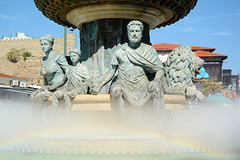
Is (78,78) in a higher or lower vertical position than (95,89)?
higher

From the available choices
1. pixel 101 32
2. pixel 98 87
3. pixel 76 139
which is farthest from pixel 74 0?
pixel 76 139

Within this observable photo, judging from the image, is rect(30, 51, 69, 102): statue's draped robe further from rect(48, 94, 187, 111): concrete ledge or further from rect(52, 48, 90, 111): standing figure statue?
rect(48, 94, 187, 111): concrete ledge

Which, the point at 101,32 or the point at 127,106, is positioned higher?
the point at 101,32

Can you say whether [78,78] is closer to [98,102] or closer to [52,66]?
[52,66]

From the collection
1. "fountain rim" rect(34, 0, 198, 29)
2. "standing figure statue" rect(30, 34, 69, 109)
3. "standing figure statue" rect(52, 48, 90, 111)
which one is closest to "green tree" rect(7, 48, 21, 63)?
"fountain rim" rect(34, 0, 198, 29)

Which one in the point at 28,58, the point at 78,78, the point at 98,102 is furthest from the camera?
the point at 28,58

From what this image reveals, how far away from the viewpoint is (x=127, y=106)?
4594 millimetres

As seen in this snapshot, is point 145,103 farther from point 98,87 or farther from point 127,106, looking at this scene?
point 98,87

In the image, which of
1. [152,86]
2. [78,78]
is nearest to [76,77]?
[78,78]

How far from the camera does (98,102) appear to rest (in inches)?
192

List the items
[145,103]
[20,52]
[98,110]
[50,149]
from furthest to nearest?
[20,52], [98,110], [145,103], [50,149]

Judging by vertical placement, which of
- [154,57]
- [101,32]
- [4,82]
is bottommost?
[4,82]

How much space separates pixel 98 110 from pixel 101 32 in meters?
1.82

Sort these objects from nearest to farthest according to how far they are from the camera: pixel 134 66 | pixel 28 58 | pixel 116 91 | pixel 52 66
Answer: pixel 116 91
pixel 134 66
pixel 52 66
pixel 28 58
